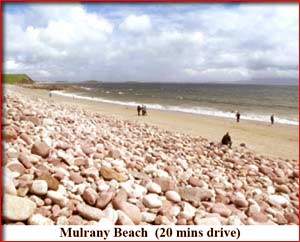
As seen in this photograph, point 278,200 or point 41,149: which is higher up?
point 41,149

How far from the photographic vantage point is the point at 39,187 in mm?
5461

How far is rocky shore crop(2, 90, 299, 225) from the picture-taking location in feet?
17.3

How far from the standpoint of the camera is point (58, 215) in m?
5.19

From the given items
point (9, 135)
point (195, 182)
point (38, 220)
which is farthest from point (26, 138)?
point (195, 182)

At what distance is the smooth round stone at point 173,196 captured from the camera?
6288 millimetres

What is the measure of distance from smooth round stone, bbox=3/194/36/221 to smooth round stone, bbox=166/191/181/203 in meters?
2.18

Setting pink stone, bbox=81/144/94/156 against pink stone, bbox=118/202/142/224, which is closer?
pink stone, bbox=118/202/142/224

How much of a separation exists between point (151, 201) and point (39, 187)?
1606mm

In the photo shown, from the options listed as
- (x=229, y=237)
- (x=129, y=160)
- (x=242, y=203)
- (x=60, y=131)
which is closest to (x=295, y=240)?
(x=229, y=237)

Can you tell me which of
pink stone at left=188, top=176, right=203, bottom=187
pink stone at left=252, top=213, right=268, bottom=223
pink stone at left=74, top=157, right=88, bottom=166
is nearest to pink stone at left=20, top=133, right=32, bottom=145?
pink stone at left=74, top=157, right=88, bottom=166

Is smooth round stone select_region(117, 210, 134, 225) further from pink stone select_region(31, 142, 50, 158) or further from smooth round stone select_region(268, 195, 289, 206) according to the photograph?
smooth round stone select_region(268, 195, 289, 206)

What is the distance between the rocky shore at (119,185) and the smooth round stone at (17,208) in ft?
0.04

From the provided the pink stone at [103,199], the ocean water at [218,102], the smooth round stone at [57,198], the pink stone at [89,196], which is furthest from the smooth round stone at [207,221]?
the ocean water at [218,102]

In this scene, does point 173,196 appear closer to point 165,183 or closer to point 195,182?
point 165,183
